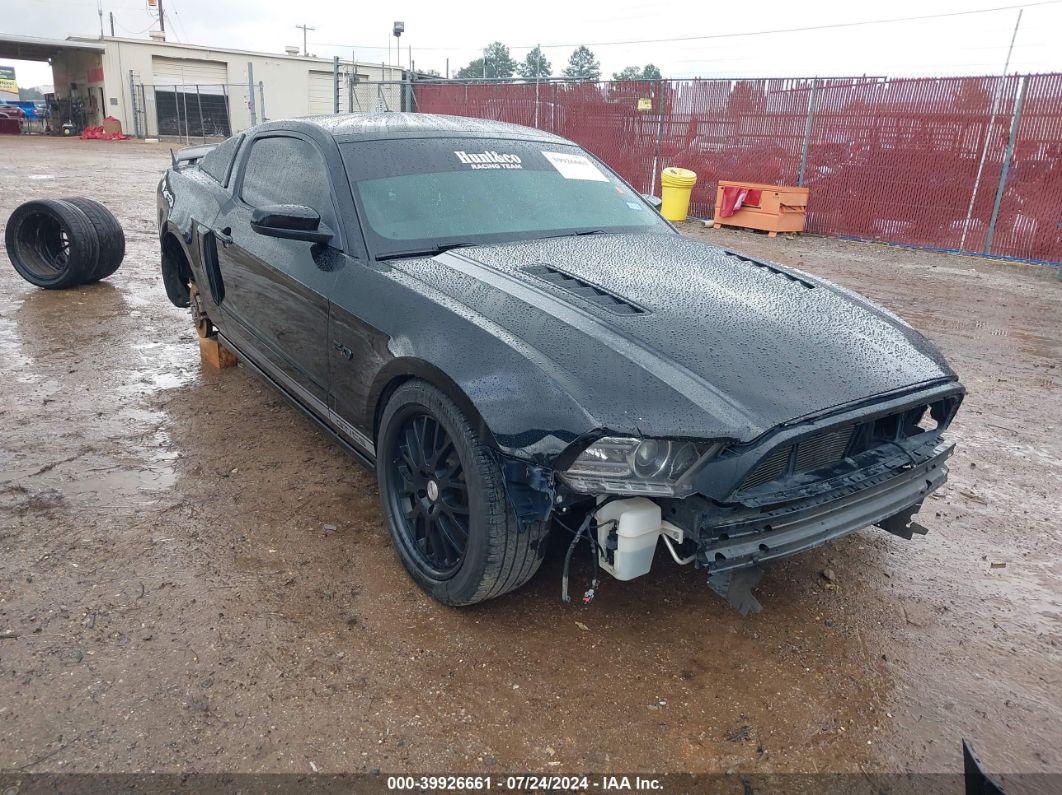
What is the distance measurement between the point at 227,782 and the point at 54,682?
0.70 meters

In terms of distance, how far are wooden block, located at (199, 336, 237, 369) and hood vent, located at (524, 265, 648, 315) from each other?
2852mm

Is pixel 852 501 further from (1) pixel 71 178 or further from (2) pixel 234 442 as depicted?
(1) pixel 71 178

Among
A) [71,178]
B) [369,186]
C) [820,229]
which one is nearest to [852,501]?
[369,186]

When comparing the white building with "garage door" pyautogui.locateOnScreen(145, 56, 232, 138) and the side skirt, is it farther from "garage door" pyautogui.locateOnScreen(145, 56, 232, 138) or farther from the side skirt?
the side skirt

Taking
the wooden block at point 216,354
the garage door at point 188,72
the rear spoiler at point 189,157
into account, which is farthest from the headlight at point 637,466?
the garage door at point 188,72

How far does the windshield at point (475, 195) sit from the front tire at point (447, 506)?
2.49 ft

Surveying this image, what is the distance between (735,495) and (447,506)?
3.11 feet

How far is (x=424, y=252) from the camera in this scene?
2971 mm

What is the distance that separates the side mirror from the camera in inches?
114

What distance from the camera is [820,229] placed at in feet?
40.5

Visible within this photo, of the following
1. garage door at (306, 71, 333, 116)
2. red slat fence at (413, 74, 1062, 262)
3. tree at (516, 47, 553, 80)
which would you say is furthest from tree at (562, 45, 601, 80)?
red slat fence at (413, 74, 1062, 262)

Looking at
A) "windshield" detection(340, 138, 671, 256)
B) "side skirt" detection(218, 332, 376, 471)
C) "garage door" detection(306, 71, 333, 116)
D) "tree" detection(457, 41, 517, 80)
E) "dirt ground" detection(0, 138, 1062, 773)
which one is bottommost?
"dirt ground" detection(0, 138, 1062, 773)

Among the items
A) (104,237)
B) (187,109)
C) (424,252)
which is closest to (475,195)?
(424,252)

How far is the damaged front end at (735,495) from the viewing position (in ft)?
6.78
